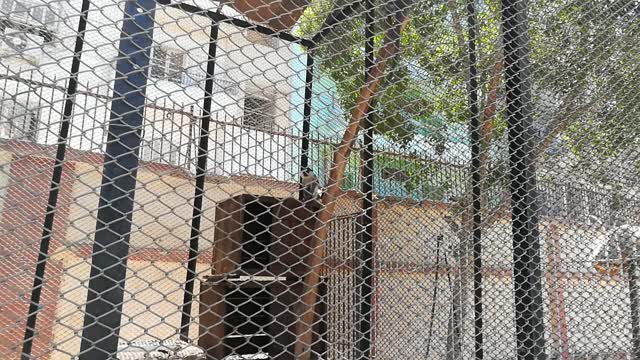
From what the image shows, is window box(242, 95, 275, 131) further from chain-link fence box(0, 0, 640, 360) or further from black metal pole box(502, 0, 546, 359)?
black metal pole box(502, 0, 546, 359)

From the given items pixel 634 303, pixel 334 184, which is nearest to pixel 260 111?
pixel 334 184

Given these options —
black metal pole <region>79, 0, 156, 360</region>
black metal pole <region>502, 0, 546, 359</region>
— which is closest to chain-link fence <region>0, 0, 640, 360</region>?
black metal pole <region>502, 0, 546, 359</region>

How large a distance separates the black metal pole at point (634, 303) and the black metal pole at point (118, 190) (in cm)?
218

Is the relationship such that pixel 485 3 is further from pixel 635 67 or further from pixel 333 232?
pixel 333 232

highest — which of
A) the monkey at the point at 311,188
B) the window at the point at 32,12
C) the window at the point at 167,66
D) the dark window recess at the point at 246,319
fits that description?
the window at the point at 32,12

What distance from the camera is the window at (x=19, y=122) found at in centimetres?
115

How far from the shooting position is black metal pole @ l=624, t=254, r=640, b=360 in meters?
2.01

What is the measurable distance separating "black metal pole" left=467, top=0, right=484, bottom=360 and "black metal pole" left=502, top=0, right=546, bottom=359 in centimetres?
14

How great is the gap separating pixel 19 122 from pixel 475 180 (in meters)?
3.02

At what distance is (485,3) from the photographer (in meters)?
2.04

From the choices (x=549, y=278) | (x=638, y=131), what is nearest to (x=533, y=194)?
(x=549, y=278)

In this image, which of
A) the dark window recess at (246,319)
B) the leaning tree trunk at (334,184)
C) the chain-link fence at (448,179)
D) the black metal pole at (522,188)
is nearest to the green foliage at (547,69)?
the chain-link fence at (448,179)

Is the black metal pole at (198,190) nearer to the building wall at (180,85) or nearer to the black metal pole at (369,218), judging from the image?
the building wall at (180,85)

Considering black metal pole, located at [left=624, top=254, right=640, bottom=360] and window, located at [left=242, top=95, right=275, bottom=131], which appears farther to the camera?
black metal pole, located at [left=624, top=254, right=640, bottom=360]
